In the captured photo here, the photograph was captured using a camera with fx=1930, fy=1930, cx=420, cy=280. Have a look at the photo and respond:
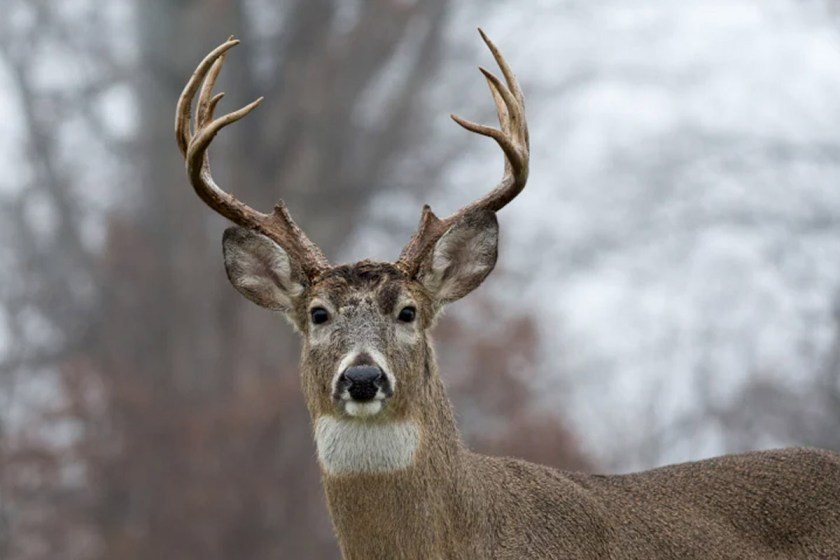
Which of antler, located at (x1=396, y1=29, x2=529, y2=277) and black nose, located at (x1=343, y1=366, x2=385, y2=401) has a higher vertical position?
antler, located at (x1=396, y1=29, x2=529, y2=277)

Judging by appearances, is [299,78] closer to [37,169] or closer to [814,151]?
[37,169]

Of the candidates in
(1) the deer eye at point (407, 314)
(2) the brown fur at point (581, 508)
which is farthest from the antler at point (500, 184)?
(2) the brown fur at point (581, 508)

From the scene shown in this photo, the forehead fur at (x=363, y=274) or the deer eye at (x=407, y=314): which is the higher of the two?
the forehead fur at (x=363, y=274)

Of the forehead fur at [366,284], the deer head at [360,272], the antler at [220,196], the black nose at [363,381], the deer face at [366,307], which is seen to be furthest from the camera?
the antler at [220,196]

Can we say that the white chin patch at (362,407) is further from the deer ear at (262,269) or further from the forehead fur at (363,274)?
the deer ear at (262,269)

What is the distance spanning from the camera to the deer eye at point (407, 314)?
798 centimetres

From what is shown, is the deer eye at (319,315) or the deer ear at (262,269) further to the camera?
the deer ear at (262,269)

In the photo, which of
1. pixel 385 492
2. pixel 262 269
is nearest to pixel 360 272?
pixel 262 269

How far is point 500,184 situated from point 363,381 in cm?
136

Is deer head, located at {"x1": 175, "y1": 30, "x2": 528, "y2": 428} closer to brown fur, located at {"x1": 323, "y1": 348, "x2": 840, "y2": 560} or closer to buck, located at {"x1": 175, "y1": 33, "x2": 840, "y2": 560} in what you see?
buck, located at {"x1": 175, "y1": 33, "x2": 840, "y2": 560}

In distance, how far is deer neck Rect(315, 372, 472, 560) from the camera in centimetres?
769

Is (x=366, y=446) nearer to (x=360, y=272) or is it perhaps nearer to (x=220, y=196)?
(x=360, y=272)

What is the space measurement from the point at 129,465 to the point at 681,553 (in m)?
18.2

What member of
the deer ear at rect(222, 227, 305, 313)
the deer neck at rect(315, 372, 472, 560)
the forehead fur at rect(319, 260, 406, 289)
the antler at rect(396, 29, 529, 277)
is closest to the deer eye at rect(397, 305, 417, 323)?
the forehead fur at rect(319, 260, 406, 289)
